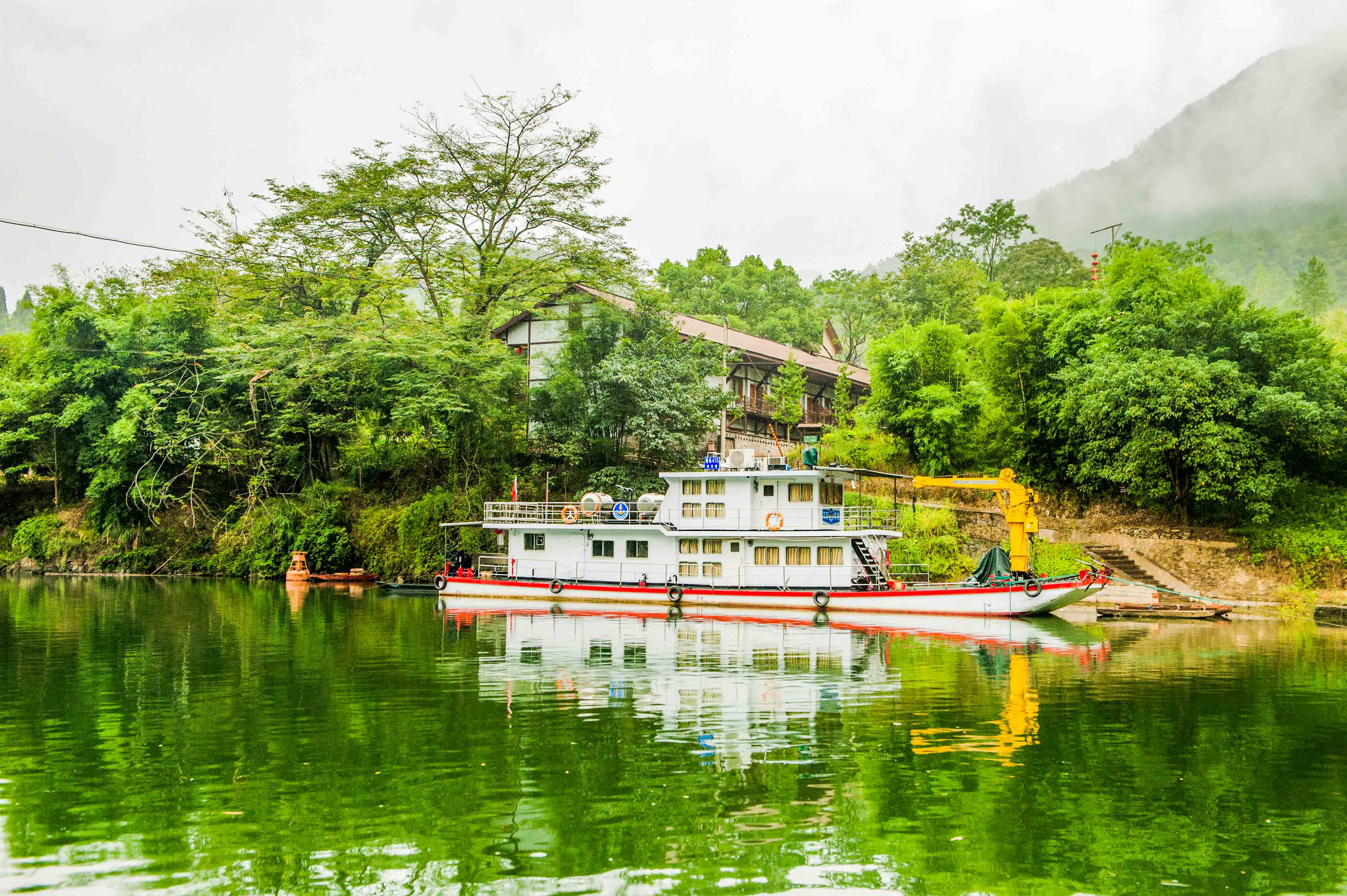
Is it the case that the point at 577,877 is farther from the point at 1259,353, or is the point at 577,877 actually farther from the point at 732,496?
the point at 1259,353

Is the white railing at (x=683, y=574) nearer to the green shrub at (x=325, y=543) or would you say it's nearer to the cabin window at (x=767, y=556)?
the cabin window at (x=767, y=556)

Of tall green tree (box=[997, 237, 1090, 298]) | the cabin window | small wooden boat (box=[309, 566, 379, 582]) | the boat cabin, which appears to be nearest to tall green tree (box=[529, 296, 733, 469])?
the boat cabin

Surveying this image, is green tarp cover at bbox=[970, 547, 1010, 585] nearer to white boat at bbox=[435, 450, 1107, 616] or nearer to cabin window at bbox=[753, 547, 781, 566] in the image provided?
white boat at bbox=[435, 450, 1107, 616]

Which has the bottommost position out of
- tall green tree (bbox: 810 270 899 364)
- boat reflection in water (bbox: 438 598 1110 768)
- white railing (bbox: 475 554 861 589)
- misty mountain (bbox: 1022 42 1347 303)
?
boat reflection in water (bbox: 438 598 1110 768)

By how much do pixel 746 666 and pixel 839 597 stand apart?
35.1ft

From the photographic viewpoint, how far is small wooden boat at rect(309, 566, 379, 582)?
134ft

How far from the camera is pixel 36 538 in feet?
153

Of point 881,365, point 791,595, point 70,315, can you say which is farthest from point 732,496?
point 70,315

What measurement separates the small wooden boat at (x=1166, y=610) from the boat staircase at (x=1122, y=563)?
173 cm

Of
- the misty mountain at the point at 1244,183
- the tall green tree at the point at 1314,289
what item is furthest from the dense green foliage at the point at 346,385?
the misty mountain at the point at 1244,183

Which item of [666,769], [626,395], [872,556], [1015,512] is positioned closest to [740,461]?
[872,556]

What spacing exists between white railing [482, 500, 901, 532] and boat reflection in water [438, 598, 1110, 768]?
279 centimetres

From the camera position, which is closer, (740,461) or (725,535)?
(725,535)

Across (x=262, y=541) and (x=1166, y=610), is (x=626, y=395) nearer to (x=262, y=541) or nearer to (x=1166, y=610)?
(x=262, y=541)
